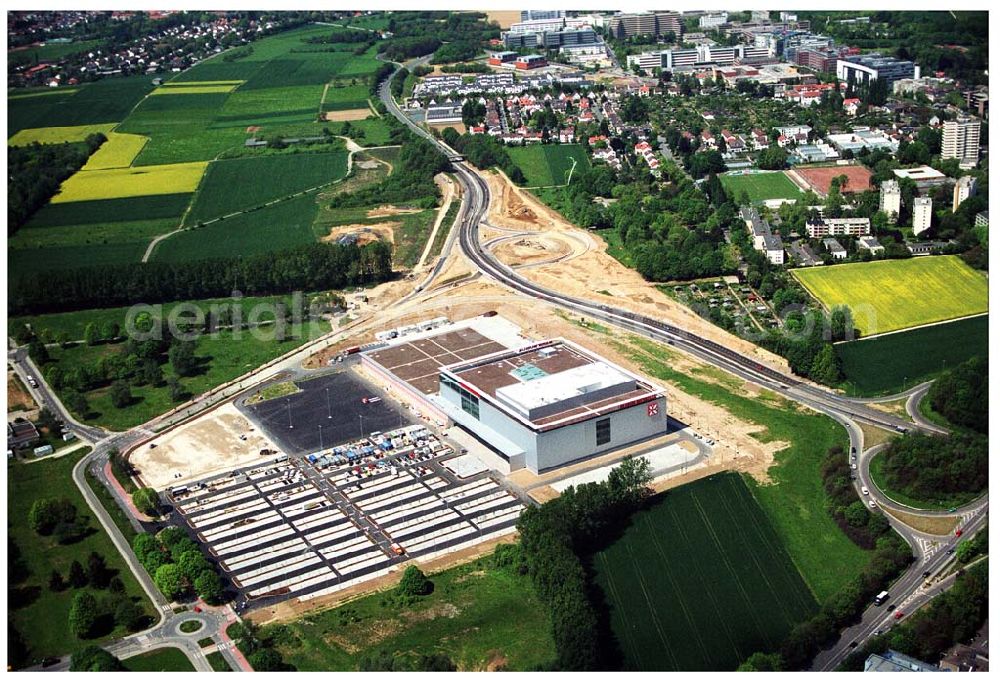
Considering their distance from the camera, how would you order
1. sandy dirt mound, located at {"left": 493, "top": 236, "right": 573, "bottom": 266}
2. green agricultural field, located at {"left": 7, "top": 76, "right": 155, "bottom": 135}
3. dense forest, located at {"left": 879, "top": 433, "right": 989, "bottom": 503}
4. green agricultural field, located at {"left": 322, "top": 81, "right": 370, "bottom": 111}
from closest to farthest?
1. dense forest, located at {"left": 879, "top": 433, "right": 989, "bottom": 503}
2. sandy dirt mound, located at {"left": 493, "top": 236, "right": 573, "bottom": 266}
3. green agricultural field, located at {"left": 7, "top": 76, "right": 155, "bottom": 135}
4. green agricultural field, located at {"left": 322, "top": 81, "right": 370, "bottom": 111}

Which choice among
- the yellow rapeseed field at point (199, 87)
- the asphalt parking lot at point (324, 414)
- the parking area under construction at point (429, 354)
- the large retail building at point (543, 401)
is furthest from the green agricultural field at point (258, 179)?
the large retail building at point (543, 401)

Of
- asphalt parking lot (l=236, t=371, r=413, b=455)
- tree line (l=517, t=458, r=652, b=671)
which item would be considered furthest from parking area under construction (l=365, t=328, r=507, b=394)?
tree line (l=517, t=458, r=652, b=671)

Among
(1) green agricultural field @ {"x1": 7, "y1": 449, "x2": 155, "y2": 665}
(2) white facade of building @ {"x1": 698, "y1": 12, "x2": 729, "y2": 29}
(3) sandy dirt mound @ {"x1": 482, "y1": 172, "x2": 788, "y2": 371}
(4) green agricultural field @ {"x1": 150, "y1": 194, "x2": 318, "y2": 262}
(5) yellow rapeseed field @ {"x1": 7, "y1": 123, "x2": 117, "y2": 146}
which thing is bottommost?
(3) sandy dirt mound @ {"x1": 482, "y1": 172, "x2": 788, "y2": 371}

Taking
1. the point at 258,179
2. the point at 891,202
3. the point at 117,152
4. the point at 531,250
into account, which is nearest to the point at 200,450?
the point at 531,250

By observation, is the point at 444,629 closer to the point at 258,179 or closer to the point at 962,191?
the point at 962,191

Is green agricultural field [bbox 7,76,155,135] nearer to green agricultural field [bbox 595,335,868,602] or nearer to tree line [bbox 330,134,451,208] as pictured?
tree line [bbox 330,134,451,208]

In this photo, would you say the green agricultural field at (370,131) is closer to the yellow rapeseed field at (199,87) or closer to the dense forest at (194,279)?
the yellow rapeseed field at (199,87)
